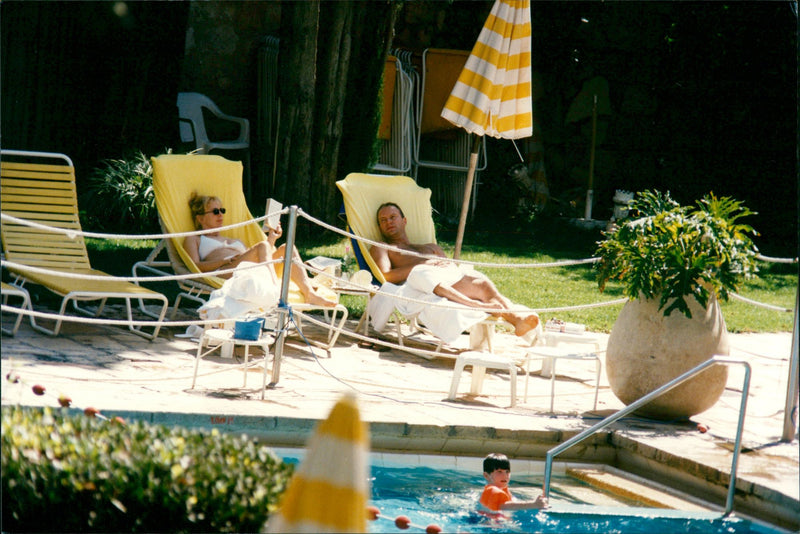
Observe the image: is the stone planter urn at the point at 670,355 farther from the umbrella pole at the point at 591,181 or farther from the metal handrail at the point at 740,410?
the umbrella pole at the point at 591,181

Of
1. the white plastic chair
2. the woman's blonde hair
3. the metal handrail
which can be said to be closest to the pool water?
the metal handrail

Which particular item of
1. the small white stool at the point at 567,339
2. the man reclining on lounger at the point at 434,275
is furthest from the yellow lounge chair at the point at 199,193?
the small white stool at the point at 567,339

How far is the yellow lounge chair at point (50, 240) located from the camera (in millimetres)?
7020

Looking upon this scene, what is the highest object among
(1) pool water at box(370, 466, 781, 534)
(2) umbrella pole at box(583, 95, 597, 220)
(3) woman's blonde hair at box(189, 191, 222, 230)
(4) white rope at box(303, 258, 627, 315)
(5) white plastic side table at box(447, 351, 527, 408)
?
(2) umbrella pole at box(583, 95, 597, 220)

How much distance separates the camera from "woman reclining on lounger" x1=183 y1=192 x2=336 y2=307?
7430 mm

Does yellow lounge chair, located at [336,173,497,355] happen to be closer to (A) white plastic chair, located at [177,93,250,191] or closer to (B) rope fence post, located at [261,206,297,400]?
(B) rope fence post, located at [261,206,297,400]

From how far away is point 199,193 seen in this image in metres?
8.29

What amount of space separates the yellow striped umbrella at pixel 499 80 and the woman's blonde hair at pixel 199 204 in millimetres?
2190

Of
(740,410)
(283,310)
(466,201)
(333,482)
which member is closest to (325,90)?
(466,201)

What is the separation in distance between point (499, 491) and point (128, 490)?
2.33 metres

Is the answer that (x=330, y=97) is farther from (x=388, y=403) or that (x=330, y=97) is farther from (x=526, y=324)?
(x=388, y=403)

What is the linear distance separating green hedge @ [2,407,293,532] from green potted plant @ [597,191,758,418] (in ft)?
11.5

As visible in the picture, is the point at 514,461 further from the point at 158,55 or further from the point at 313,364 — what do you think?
the point at 158,55

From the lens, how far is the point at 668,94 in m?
14.9
